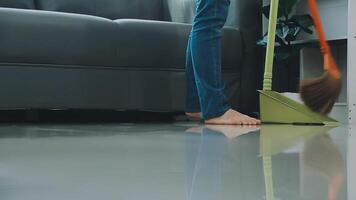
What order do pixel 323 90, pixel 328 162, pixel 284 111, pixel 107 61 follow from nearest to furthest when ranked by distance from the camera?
pixel 328 162, pixel 323 90, pixel 284 111, pixel 107 61

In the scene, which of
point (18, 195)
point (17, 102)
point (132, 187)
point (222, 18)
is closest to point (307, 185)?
point (132, 187)

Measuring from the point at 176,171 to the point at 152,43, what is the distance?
1498 millimetres

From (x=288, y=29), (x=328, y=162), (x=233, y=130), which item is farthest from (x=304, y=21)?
(x=328, y=162)

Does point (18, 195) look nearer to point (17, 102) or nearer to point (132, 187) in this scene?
point (132, 187)

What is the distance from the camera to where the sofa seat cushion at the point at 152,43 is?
6.90ft

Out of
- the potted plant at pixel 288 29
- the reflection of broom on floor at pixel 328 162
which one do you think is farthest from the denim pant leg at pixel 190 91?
the reflection of broom on floor at pixel 328 162

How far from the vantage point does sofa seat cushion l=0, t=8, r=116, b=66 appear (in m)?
1.90

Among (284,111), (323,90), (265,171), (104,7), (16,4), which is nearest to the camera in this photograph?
(265,171)

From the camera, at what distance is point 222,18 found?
185 centimetres

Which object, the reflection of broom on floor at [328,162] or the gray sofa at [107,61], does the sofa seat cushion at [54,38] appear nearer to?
the gray sofa at [107,61]

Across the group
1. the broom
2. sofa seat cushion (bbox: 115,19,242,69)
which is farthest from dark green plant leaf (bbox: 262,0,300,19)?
the broom

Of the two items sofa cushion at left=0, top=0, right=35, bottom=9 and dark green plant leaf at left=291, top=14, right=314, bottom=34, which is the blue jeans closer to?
dark green plant leaf at left=291, top=14, right=314, bottom=34

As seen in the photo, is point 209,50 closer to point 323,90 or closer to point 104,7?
point 323,90

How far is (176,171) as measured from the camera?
69 centimetres
